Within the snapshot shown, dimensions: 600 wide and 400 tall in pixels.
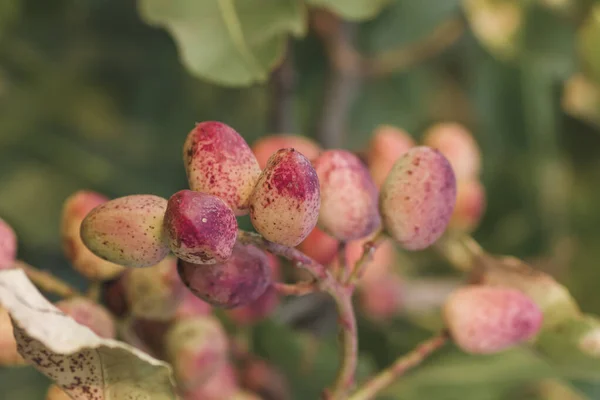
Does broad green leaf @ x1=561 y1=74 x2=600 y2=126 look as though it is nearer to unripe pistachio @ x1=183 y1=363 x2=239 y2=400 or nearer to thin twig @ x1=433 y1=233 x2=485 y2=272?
thin twig @ x1=433 y1=233 x2=485 y2=272

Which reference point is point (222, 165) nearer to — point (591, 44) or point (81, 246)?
point (81, 246)

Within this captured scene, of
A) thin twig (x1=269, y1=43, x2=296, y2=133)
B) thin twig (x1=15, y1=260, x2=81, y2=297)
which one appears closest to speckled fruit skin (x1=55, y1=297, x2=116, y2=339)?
thin twig (x1=15, y1=260, x2=81, y2=297)

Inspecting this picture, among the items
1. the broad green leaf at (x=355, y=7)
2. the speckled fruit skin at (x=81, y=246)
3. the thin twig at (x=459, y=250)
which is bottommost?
the thin twig at (x=459, y=250)

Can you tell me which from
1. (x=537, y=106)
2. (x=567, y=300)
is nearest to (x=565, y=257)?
(x=537, y=106)

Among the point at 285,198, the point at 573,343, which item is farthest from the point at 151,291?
the point at 573,343

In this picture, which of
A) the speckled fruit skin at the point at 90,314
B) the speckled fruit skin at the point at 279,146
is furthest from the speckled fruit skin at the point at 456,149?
the speckled fruit skin at the point at 90,314

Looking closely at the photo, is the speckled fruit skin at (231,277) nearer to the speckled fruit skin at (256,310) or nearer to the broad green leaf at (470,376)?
the speckled fruit skin at (256,310)
